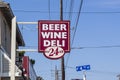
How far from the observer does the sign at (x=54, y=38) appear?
19266mm

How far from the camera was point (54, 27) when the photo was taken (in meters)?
19.5

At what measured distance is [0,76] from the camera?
26188 mm

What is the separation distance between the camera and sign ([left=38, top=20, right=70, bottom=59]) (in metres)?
19.3

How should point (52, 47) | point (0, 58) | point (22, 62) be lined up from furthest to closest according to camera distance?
point (22, 62)
point (0, 58)
point (52, 47)

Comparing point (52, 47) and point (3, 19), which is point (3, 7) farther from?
point (52, 47)

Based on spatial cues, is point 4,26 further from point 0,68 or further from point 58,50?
point 58,50

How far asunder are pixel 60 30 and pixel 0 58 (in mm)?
7390

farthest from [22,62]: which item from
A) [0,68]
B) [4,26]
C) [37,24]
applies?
[37,24]

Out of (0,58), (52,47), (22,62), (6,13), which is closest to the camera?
(52,47)

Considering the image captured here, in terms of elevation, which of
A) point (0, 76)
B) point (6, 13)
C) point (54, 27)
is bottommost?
point (0, 76)

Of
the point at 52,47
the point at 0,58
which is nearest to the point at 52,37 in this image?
the point at 52,47

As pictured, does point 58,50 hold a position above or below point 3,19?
below

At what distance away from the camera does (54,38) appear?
19.3 m

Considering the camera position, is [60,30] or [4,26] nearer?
[60,30]
